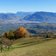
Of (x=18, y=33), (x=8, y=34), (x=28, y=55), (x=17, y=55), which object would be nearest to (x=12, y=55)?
(x=17, y=55)

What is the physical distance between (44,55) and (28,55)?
2.52m

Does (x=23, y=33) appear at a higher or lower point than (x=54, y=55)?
lower

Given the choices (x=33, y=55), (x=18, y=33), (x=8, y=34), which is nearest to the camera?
(x=33, y=55)

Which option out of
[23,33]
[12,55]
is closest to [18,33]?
[23,33]

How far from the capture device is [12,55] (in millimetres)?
27781

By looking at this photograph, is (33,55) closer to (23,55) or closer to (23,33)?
(23,55)

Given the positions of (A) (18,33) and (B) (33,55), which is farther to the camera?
(A) (18,33)

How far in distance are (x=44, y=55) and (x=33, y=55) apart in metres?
1.70

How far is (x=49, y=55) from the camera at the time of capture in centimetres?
2520

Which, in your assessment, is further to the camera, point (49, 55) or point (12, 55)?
point (12, 55)

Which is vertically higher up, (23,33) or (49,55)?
(49,55)

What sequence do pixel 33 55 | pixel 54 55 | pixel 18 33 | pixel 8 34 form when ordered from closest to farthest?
pixel 54 55
pixel 33 55
pixel 8 34
pixel 18 33

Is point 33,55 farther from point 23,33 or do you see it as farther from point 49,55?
point 23,33

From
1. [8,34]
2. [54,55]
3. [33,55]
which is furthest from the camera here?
[8,34]
